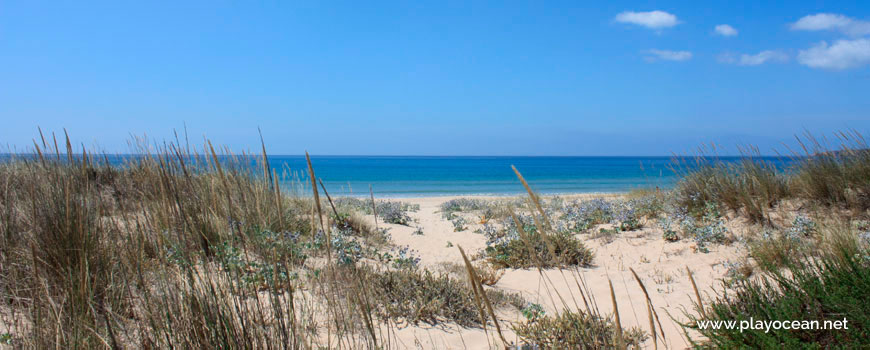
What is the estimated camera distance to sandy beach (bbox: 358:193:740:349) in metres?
3.29

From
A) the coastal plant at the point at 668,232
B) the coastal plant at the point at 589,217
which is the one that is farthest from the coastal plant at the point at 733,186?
the coastal plant at the point at 589,217

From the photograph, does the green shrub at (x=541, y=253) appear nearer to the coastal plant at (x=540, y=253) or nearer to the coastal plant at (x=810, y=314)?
the coastal plant at (x=540, y=253)

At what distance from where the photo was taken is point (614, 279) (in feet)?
Answer: 16.2

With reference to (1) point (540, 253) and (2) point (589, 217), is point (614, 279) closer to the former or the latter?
(1) point (540, 253)

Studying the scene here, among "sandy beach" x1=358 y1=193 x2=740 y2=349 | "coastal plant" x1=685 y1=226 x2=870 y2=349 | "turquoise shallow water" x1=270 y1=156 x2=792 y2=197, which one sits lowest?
"turquoise shallow water" x1=270 y1=156 x2=792 y2=197

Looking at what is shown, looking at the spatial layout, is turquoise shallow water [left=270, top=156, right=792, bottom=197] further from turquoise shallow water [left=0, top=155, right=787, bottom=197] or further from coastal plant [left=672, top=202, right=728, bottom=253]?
coastal plant [left=672, top=202, right=728, bottom=253]

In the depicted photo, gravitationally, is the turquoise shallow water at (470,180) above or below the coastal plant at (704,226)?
below

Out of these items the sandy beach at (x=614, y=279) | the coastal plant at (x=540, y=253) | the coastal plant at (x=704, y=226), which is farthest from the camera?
the coastal plant at (x=704, y=226)

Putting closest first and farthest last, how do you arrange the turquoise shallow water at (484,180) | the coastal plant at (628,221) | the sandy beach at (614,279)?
the sandy beach at (614,279)
the coastal plant at (628,221)
the turquoise shallow water at (484,180)

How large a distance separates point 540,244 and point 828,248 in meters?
2.82

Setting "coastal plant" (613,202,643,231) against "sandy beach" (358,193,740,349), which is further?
"coastal plant" (613,202,643,231)

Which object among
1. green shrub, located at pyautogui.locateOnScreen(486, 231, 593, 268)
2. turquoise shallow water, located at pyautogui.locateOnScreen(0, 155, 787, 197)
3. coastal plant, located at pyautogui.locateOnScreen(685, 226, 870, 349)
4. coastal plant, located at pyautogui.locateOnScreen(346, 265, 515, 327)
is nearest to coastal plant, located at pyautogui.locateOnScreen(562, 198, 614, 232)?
turquoise shallow water, located at pyautogui.locateOnScreen(0, 155, 787, 197)

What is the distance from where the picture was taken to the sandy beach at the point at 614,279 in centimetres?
329

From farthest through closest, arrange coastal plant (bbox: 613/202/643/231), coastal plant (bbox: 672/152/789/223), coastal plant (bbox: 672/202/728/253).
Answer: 1. coastal plant (bbox: 613/202/643/231)
2. coastal plant (bbox: 672/152/789/223)
3. coastal plant (bbox: 672/202/728/253)
